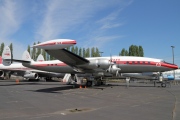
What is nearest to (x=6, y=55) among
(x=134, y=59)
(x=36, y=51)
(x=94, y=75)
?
(x=94, y=75)

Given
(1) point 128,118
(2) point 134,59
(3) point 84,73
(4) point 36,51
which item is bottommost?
(1) point 128,118

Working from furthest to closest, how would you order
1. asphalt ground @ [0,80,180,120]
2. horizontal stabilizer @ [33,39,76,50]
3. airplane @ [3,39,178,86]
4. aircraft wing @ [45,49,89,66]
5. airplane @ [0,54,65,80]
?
1. airplane @ [0,54,65,80]
2. airplane @ [3,39,178,86]
3. aircraft wing @ [45,49,89,66]
4. horizontal stabilizer @ [33,39,76,50]
5. asphalt ground @ [0,80,180,120]

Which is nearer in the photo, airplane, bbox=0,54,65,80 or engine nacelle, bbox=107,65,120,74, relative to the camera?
engine nacelle, bbox=107,65,120,74

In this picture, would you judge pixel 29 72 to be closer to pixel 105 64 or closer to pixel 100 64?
pixel 100 64

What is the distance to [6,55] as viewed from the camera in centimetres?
2888

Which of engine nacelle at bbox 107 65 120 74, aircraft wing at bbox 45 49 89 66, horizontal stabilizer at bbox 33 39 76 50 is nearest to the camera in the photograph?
horizontal stabilizer at bbox 33 39 76 50

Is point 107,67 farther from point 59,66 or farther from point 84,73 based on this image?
point 59,66

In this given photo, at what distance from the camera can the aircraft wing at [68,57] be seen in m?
22.6

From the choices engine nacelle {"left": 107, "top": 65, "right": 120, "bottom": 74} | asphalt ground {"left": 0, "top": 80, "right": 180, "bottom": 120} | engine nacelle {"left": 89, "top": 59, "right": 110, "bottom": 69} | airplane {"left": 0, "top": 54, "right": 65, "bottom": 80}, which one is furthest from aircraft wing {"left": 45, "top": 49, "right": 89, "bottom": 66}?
airplane {"left": 0, "top": 54, "right": 65, "bottom": 80}

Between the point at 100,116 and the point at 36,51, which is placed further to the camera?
the point at 36,51

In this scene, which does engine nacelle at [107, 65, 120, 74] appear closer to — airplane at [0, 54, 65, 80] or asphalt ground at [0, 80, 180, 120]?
asphalt ground at [0, 80, 180, 120]

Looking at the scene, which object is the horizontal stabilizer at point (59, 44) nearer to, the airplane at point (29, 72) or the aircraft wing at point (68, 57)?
the aircraft wing at point (68, 57)

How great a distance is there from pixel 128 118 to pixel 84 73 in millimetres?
19682

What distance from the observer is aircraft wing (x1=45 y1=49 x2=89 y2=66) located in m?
22.6
